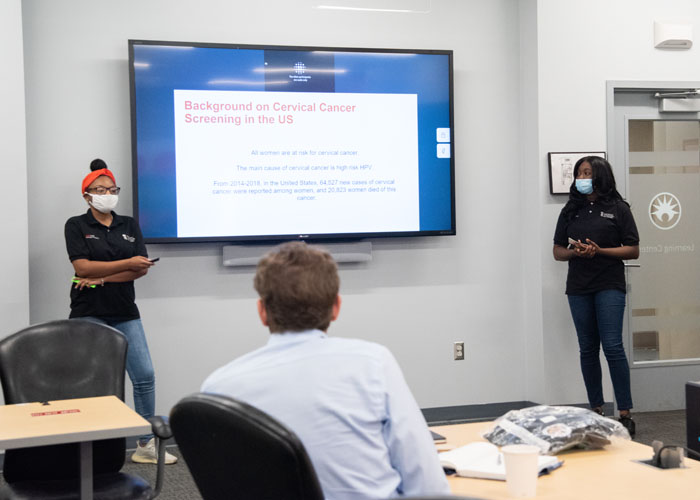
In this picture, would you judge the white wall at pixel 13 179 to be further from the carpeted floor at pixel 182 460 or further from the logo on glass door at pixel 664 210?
the logo on glass door at pixel 664 210

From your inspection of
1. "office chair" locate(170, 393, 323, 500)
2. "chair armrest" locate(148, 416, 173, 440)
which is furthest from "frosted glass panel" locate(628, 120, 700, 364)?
"office chair" locate(170, 393, 323, 500)

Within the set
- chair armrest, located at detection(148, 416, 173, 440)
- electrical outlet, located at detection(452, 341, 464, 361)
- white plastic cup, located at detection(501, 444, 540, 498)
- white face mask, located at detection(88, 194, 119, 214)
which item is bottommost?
electrical outlet, located at detection(452, 341, 464, 361)

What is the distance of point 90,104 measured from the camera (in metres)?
4.52

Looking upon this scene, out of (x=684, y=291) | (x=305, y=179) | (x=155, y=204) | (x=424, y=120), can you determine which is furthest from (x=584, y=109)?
(x=155, y=204)

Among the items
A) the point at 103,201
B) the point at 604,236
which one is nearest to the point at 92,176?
the point at 103,201

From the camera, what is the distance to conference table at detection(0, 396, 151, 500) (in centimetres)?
212

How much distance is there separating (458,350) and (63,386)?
2.84 metres

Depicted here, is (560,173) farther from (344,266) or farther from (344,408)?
(344,408)

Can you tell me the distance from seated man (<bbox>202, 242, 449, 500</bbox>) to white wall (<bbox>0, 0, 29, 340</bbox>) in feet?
9.74

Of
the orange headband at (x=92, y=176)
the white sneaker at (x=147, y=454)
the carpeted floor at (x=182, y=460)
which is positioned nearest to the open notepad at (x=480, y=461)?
the carpeted floor at (x=182, y=460)

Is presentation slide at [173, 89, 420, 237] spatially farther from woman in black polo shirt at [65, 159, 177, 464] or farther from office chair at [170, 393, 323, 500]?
office chair at [170, 393, 323, 500]

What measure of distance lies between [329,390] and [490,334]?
12.8ft

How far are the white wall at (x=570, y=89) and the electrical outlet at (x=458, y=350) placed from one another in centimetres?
52

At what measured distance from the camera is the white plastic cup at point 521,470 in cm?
160
